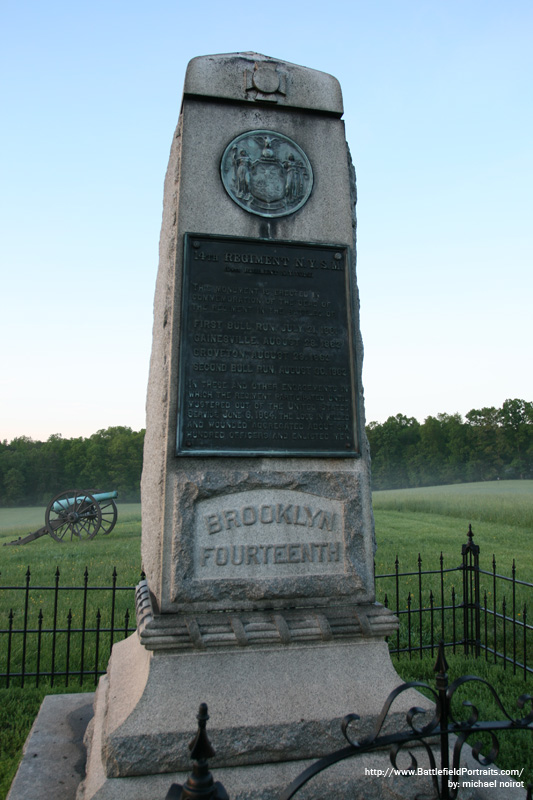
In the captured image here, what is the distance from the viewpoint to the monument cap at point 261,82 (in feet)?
11.9

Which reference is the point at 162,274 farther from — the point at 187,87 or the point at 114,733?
the point at 114,733

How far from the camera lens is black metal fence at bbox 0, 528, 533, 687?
19.0 ft

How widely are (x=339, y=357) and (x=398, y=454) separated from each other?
4729 centimetres

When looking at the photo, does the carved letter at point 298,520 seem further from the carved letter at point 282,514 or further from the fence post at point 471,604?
the fence post at point 471,604

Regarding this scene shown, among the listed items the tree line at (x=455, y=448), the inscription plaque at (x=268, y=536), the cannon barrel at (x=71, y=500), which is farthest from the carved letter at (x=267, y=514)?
the tree line at (x=455, y=448)

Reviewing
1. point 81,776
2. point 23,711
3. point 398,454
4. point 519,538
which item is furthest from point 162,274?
point 398,454

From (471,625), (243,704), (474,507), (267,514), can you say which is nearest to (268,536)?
(267,514)

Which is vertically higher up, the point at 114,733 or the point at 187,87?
the point at 187,87

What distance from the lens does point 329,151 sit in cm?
379

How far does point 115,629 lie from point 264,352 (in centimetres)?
438

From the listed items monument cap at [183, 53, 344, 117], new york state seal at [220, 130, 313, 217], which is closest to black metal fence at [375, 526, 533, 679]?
new york state seal at [220, 130, 313, 217]

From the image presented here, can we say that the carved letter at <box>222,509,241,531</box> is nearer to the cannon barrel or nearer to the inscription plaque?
the inscription plaque

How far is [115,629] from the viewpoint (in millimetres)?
6270

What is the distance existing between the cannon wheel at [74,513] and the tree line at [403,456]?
3560 millimetres
